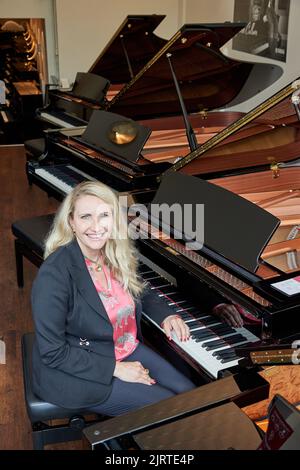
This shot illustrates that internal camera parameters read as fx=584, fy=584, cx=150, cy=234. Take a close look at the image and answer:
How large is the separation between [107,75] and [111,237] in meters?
4.32

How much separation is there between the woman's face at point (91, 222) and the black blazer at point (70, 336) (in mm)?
58

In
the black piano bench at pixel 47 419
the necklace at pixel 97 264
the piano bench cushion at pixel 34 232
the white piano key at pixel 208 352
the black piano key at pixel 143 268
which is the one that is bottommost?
the black piano bench at pixel 47 419

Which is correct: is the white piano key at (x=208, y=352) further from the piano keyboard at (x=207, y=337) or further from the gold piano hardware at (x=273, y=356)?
the gold piano hardware at (x=273, y=356)

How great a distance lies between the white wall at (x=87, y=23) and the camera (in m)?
8.12

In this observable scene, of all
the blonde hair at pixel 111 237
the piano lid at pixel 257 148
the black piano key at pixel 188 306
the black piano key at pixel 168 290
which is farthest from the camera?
the piano lid at pixel 257 148

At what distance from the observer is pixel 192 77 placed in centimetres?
491

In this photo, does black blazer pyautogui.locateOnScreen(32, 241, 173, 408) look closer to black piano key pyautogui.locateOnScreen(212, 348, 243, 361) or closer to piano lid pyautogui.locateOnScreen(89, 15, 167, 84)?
black piano key pyautogui.locateOnScreen(212, 348, 243, 361)

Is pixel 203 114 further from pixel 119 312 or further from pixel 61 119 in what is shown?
pixel 119 312

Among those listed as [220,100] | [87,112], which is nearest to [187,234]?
[220,100]

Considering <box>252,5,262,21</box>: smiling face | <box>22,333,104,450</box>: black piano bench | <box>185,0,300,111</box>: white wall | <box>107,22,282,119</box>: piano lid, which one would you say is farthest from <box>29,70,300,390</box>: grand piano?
<box>252,5,262,21</box>: smiling face

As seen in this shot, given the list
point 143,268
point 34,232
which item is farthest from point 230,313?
point 34,232

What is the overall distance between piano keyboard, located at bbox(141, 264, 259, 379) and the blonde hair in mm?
194

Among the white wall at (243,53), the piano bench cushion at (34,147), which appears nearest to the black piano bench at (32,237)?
the piano bench cushion at (34,147)

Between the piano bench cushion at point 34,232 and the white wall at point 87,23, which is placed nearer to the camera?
the piano bench cushion at point 34,232
